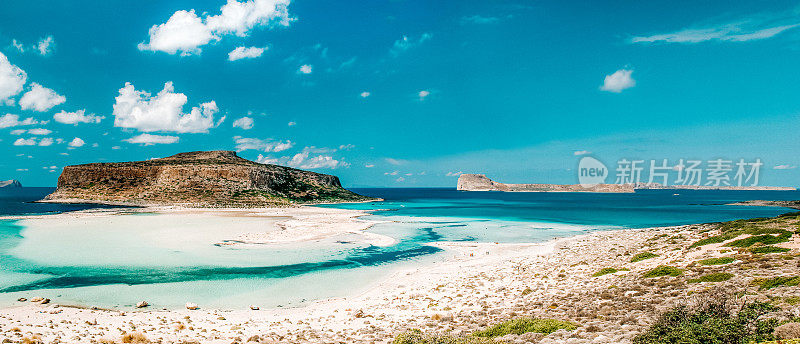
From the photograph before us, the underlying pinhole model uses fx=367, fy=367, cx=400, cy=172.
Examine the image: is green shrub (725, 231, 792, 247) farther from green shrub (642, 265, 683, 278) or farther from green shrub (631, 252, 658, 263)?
green shrub (642, 265, 683, 278)

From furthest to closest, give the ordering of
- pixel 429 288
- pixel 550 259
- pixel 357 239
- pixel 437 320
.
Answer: pixel 357 239, pixel 550 259, pixel 429 288, pixel 437 320

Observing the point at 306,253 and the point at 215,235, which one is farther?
the point at 215,235

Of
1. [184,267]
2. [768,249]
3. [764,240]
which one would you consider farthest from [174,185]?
[768,249]

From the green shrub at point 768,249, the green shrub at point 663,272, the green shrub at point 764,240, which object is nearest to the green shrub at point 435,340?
the green shrub at point 663,272

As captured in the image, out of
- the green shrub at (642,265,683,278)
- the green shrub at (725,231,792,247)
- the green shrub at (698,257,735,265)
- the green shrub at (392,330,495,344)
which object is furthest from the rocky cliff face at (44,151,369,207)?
the green shrub at (725,231,792,247)

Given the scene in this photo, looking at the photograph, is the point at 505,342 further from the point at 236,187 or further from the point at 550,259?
the point at 236,187

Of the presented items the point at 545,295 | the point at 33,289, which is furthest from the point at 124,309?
the point at 545,295

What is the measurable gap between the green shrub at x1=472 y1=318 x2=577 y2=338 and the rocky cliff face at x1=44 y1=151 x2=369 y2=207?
89.4 meters

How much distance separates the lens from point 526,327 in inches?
412

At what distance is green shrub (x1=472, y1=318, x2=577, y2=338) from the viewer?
33.4 feet

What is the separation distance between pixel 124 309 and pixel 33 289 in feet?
22.3

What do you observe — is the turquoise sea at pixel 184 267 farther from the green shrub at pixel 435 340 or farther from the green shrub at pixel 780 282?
the green shrub at pixel 780 282

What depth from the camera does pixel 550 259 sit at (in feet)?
74.8

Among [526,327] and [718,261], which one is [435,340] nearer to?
[526,327]
